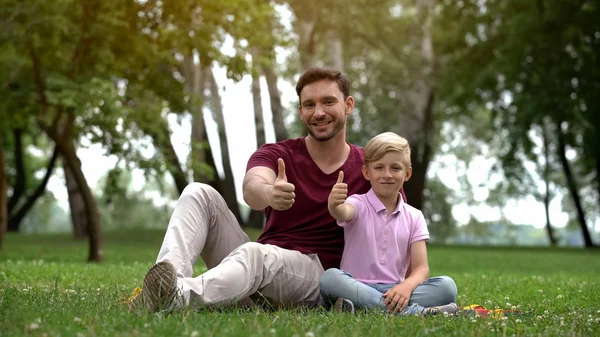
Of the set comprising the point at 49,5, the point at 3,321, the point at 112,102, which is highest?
the point at 49,5

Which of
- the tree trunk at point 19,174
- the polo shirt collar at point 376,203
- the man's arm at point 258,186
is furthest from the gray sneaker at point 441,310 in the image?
the tree trunk at point 19,174

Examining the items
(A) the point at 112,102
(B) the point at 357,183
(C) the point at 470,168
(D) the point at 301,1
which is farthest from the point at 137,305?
(C) the point at 470,168

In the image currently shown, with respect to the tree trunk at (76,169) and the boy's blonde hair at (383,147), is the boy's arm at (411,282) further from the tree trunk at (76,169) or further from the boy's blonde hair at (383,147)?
the tree trunk at (76,169)

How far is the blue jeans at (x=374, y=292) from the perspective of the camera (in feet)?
17.6

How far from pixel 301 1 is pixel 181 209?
18.5 meters

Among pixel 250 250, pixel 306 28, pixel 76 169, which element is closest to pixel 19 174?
pixel 306 28

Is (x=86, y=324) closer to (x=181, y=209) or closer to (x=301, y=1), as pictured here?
(x=181, y=209)

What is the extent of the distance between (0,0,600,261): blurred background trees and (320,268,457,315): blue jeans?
8.41 metres

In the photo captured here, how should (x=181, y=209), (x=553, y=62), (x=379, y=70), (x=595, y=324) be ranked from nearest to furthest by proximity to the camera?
(x=595, y=324) → (x=181, y=209) → (x=553, y=62) → (x=379, y=70)

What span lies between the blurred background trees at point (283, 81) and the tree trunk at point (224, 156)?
62mm

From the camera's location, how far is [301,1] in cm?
2322

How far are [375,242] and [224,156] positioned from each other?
2387 cm

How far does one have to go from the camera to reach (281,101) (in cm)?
2748

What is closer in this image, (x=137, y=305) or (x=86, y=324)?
(x=86, y=324)
